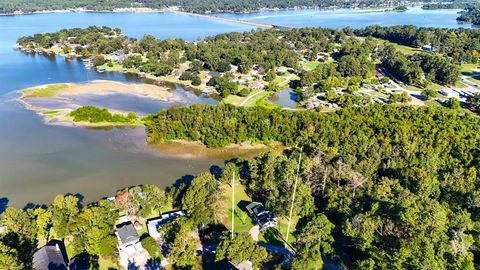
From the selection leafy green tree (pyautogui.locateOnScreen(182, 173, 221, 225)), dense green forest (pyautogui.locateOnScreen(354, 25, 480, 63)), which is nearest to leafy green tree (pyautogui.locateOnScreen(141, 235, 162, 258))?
leafy green tree (pyautogui.locateOnScreen(182, 173, 221, 225))

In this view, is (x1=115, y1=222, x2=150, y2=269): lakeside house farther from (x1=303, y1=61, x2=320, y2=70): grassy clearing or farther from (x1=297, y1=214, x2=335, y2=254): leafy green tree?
(x1=303, y1=61, x2=320, y2=70): grassy clearing

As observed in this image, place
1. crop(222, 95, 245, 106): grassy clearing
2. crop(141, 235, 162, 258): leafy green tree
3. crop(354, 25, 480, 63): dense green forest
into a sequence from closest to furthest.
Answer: crop(141, 235, 162, 258): leafy green tree < crop(222, 95, 245, 106): grassy clearing < crop(354, 25, 480, 63): dense green forest

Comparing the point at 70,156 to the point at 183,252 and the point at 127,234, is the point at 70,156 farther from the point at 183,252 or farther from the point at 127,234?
the point at 183,252

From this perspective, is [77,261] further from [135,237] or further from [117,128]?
[117,128]

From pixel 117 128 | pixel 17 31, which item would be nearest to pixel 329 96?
pixel 117 128

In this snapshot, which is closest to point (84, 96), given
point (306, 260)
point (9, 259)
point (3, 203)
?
point (3, 203)

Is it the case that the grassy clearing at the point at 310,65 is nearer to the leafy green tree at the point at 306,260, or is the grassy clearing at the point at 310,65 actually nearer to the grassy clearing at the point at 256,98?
the grassy clearing at the point at 256,98
